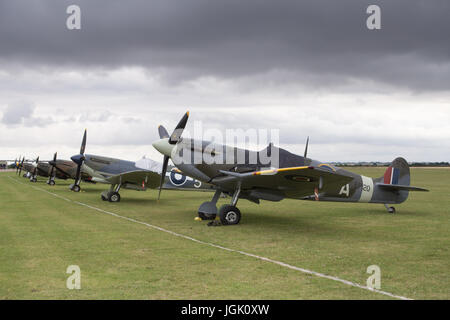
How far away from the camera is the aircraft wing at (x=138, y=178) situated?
61.2 feet

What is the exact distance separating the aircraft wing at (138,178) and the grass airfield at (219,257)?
618 cm

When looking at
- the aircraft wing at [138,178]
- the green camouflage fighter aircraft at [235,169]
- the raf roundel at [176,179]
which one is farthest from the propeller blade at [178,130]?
the raf roundel at [176,179]

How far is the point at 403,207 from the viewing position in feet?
52.7

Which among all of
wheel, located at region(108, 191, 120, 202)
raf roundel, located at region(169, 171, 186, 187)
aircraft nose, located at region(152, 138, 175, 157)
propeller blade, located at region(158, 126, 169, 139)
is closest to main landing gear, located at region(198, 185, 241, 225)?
Result: aircraft nose, located at region(152, 138, 175, 157)

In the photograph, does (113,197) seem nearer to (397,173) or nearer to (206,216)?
(206,216)

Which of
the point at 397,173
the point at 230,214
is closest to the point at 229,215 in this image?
the point at 230,214

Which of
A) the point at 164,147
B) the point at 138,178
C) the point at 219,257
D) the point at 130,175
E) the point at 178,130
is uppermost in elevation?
the point at 178,130

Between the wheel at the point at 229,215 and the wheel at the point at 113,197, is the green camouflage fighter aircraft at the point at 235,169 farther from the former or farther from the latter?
the wheel at the point at 113,197

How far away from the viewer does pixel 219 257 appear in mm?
6906

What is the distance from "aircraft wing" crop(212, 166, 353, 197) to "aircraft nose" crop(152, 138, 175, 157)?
1591 mm

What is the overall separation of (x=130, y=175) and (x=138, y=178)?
63 centimetres

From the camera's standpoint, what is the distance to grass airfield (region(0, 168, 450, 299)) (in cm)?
496
